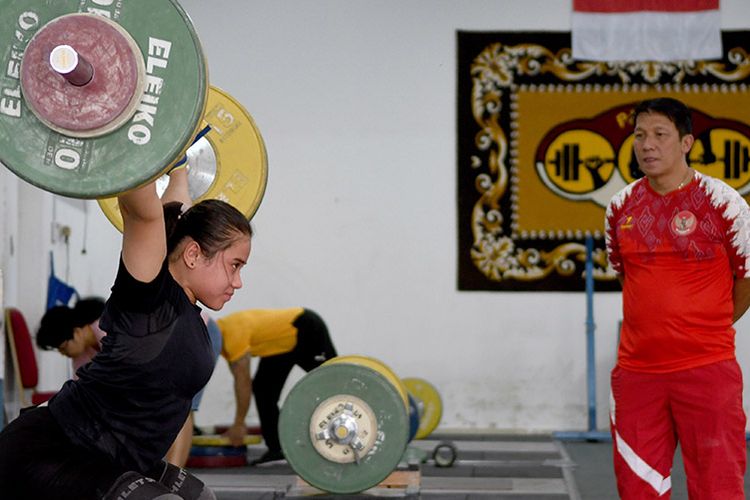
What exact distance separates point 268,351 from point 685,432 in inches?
113

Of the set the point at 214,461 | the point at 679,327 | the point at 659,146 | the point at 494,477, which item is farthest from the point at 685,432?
the point at 214,461

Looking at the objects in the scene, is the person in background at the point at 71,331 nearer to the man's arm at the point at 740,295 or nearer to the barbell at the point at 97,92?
the man's arm at the point at 740,295

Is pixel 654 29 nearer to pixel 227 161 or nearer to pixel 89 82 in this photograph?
pixel 227 161

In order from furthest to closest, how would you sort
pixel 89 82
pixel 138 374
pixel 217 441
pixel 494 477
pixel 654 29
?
pixel 654 29
pixel 217 441
pixel 494 477
pixel 138 374
pixel 89 82

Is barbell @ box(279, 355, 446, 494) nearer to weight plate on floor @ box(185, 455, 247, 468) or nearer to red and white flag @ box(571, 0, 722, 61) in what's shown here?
weight plate on floor @ box(185, 455, 247, 468)

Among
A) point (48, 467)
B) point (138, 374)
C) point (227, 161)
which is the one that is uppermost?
point (227, 161)

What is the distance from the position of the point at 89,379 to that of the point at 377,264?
4673mm

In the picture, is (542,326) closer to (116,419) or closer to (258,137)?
(258,137)

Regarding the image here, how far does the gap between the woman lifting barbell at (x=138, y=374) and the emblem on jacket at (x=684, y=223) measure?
4.20 ft

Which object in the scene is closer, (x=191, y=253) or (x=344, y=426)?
(x=191, y=253)

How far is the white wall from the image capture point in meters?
6.57

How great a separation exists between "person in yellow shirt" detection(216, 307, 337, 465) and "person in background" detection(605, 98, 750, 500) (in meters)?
2.54

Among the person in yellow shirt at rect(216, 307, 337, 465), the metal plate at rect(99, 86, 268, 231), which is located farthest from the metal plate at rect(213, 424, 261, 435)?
the metal plate at rect(99, 86, 268, 231)

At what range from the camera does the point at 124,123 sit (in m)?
1.86
